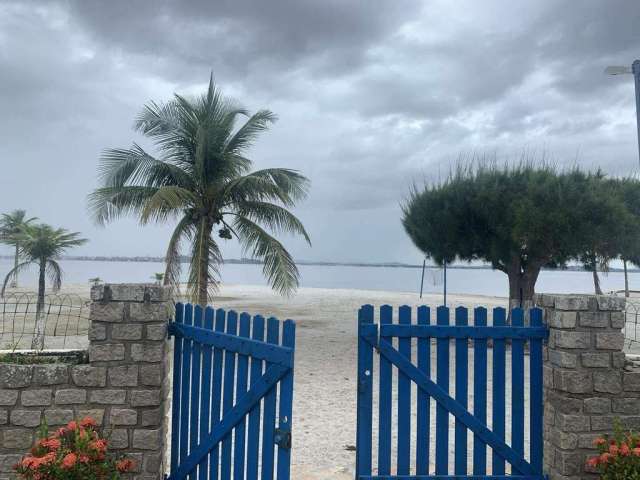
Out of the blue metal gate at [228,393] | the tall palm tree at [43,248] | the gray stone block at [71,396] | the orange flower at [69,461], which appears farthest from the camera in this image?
the tall palm tree at [43,248]

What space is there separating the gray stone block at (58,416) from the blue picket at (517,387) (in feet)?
12.8

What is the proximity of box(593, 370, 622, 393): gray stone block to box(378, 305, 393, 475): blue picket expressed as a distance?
1.82 m

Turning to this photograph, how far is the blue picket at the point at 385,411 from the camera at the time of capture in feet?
14.1

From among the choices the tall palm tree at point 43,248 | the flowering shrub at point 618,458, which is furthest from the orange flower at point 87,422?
the tall palm tree at point 43,248

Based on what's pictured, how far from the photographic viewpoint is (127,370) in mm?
4203

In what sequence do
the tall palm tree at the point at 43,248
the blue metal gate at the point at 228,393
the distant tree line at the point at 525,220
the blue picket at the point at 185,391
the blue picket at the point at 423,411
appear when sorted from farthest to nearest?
1. the tall palm tree at the point at 43,248
2. the distant tree line at the point at 525,220
3. the blue picket at the point at 185,391
4. the blue picket at the point at 423,411
5. the blue metal gate at the point at 228,393

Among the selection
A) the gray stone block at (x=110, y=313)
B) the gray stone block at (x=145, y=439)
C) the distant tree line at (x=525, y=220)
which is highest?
the distant tree line at (x=525, y=220)

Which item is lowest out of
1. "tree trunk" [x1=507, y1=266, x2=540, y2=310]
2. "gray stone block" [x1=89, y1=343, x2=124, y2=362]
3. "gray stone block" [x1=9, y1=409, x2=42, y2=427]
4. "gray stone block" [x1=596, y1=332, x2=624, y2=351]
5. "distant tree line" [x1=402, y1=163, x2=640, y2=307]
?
"gray stone block" [x1=9, y1=409, x2=42, y2=427]

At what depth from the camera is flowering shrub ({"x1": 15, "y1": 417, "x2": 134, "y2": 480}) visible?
369cm

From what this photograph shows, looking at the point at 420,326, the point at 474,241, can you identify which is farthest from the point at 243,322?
the point at 474,241

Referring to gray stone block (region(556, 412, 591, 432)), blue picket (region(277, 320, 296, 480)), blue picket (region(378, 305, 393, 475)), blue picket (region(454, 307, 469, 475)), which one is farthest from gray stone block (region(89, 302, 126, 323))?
gray stone block (region(556, 412, 591, 432))

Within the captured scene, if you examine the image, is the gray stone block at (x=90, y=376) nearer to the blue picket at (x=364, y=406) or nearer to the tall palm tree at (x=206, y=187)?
the blue picket at (x=364, y=406)

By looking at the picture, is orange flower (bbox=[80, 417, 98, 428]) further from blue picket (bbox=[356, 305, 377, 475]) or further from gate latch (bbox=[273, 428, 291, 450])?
blue picket (bbox=[356, 305, 377, 475])

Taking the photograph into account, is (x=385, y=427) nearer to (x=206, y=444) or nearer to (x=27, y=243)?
(x=206, y=444)
